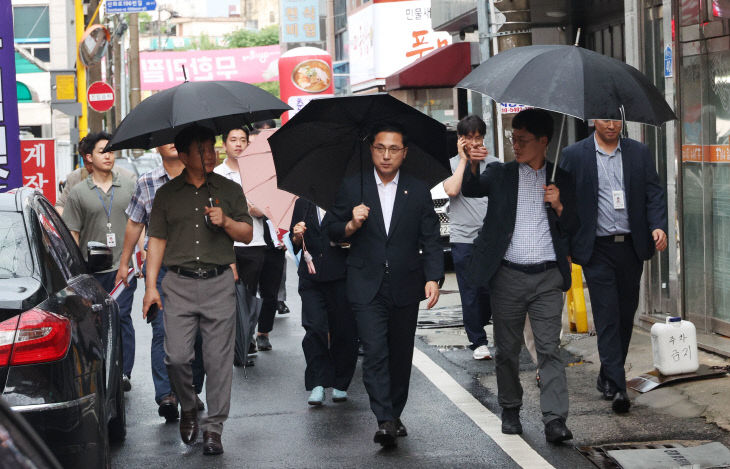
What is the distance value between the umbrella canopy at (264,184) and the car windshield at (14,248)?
372cm

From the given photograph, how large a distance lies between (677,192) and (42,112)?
37071mm

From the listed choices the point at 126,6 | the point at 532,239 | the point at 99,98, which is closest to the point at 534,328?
the point at 532,239

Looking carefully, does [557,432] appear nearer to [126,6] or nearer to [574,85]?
[574,85]

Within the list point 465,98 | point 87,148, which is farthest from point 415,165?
point 465,98

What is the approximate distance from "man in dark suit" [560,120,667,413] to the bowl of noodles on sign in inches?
958

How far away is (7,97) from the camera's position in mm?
10281

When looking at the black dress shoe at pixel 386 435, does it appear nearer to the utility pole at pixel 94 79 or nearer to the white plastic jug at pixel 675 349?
the white plastic jug at pixel 675 349

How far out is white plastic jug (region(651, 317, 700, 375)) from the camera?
7.86 meters

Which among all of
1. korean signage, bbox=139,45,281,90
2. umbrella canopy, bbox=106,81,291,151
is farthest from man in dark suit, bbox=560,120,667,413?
korean signage, bbox=139,45,281,90

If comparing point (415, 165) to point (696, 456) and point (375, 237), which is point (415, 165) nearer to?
point (375, 237)

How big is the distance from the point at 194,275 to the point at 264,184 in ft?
7.78

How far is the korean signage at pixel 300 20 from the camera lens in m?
40.2

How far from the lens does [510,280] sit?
6.69 metres

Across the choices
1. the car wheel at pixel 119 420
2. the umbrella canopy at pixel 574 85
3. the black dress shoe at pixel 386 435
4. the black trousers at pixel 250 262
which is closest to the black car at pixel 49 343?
the car wheel at pixel 119 420
